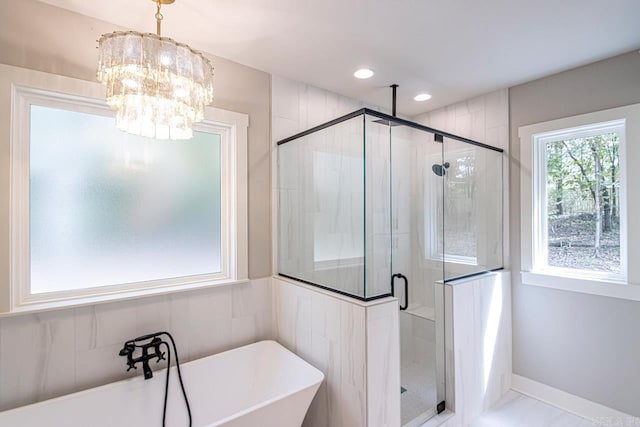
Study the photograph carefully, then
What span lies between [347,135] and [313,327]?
133cm

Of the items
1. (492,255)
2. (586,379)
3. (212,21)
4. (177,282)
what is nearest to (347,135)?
(212,21)

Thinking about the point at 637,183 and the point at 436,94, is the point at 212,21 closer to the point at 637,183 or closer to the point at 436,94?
the point at 436,94

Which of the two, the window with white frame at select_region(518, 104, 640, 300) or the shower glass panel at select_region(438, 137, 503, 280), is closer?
the window with white frame at select_region(518, 104, 640, 300)

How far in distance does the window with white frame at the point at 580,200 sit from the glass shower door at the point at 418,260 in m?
0.95

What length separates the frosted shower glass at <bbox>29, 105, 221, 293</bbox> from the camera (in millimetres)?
1746

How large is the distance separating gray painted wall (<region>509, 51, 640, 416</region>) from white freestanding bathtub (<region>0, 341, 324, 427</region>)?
203 centimetres

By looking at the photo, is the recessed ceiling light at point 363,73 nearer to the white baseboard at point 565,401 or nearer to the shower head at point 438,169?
the shower head at point 438,169

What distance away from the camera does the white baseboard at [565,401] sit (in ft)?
7.34

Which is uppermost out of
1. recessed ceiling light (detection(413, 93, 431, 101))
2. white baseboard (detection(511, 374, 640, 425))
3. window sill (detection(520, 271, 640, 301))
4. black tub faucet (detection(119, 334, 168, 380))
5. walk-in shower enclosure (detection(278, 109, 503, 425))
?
recessed ceiling light (detection(413, 93, 431, 101))

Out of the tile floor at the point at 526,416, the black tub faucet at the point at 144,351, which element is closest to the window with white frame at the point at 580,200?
the tile floor at the point at 526,416

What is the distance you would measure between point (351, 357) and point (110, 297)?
1.51 m

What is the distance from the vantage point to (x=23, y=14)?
5.28ft

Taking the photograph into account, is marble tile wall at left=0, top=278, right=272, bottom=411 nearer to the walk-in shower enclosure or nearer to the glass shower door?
the walk-in shower enclosure

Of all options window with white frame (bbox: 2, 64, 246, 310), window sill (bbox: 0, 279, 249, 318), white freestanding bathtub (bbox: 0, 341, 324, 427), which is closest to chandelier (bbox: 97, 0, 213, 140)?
window with white frame (bbox: 2, 64, 246, 310)
